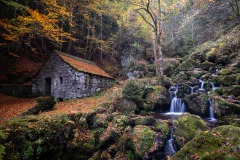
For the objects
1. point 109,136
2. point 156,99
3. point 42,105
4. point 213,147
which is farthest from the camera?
point 156,99

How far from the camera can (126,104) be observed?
415 inches

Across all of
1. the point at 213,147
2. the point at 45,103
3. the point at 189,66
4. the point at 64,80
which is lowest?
the point at 213,147

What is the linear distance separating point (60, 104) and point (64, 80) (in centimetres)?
244

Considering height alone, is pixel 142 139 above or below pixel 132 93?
below

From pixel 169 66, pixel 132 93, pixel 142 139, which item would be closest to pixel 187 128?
pixel 142 139

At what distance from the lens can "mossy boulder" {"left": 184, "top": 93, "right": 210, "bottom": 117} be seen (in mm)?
9763

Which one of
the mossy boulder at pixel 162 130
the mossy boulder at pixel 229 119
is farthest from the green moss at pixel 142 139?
the mossy boulder at pixel 229 119

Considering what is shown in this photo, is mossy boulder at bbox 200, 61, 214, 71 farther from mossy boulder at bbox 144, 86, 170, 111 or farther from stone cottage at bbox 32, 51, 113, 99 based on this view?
stone cottage at bbox 32, 51, 113, 99

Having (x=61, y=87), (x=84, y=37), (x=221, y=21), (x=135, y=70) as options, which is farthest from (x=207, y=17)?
(x=61, y=87)

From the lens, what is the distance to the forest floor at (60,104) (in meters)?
8.99

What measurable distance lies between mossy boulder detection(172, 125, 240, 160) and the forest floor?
569 cm

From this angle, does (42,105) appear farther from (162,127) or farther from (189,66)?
(189,66)

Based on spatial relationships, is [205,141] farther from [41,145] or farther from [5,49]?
[5,49]

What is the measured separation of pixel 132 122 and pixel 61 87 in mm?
7495
